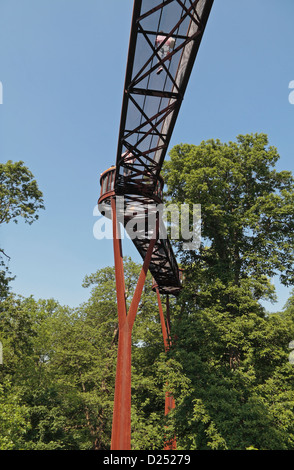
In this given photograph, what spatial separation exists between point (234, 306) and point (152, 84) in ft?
36.4

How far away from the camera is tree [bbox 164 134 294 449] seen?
35.9 ft

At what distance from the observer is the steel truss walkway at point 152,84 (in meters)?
5.79

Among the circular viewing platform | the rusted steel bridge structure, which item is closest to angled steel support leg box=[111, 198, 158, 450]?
the rusted steel bridge structure

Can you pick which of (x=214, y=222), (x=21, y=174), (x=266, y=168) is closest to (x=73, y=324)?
(x=21, y=174)

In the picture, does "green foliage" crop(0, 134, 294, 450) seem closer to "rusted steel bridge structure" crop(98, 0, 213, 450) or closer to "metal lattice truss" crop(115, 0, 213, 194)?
"rusted steel bridge structure" crop(98, 0, 213, 450)

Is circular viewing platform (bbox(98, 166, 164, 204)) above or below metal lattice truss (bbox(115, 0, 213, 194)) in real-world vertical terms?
below

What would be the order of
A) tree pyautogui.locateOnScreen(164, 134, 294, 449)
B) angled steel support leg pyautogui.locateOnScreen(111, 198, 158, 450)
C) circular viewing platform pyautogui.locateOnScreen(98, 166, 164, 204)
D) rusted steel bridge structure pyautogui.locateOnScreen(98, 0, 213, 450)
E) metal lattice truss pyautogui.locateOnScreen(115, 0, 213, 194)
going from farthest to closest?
tree pyautogui.locateOnScreen(164, 134, 294, 449)
circular viewing platform pyautogui.locateOnScreen(98, 166, 164, 204)
angled steel support leg pyautogui.locateOnScreen(111, 198, 158, 450)
rusted steel bridge structure pyautogui.locateOnScreen(98, 0, 213, 450)
metal lattice truss pyautogui.locateOnScreen(115, 0, 213, 194)

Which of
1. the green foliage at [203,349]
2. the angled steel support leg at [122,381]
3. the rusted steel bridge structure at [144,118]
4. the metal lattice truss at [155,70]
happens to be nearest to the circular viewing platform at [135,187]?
the rusted steel bridge structure at [144,118]

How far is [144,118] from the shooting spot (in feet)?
25.9

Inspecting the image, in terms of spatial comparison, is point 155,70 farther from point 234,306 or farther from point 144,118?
point 234,306

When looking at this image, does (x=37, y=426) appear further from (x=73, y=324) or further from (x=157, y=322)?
(x=157, y=322)

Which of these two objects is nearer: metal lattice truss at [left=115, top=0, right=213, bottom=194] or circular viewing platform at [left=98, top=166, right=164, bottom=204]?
metal lattice truss at [left=115, top=0, right=213, bottom=194]

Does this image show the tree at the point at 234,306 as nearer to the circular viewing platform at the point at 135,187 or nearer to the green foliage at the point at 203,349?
the green foliage at the point at 203,349

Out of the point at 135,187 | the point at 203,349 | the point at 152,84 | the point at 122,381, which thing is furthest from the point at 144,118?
the point at 203,349
